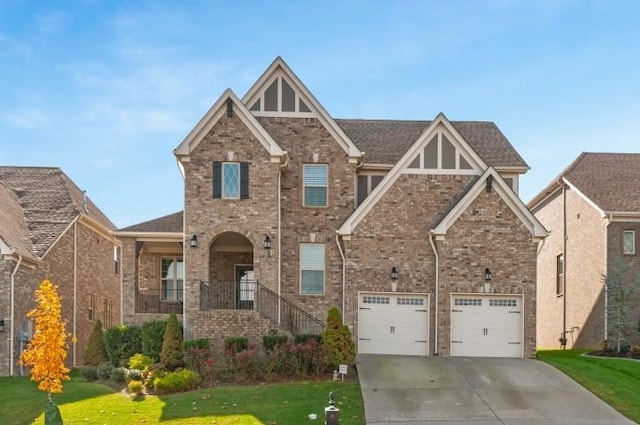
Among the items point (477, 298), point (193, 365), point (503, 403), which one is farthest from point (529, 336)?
point (193, 365)

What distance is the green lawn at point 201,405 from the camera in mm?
18422

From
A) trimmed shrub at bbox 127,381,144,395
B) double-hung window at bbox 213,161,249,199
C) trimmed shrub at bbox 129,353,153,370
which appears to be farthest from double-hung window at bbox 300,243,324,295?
trimmed shrub at bbox 127,381,144,395

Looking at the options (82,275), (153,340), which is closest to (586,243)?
(153,340)

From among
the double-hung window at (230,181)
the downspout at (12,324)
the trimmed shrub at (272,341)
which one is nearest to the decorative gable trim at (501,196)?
the trimmed shrub at (272,341)

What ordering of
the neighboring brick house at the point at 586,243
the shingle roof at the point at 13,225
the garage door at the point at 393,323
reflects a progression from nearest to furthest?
the garage door at the point at 393,323 < the shingle roof at the point at 13,225 < the neighboring brick house at the point at 586,243

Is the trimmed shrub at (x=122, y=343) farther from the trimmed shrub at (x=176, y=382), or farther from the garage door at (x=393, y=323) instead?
the garage door at (x=393, y=323)

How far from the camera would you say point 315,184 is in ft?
92.2

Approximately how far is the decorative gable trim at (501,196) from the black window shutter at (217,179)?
6.77 meters

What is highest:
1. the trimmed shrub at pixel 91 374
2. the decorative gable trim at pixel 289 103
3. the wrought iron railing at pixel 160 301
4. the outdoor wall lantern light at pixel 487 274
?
the decorative gable trim at pixel 289 103

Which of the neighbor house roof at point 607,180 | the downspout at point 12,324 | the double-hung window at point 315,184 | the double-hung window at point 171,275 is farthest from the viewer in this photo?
the neighbor house roof at point 607,180

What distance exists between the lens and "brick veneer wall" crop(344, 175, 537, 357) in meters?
26.2

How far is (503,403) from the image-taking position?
1970 cm

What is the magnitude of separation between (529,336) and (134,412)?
1261 cm

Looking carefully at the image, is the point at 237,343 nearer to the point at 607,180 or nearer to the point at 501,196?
the point at 501,196
